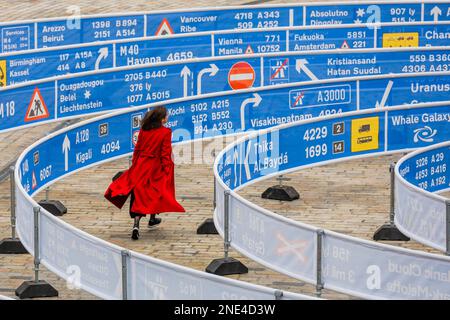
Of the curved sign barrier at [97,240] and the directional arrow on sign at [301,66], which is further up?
the directional arrow on sign at [301,66]

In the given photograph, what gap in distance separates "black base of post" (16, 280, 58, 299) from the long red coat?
218cm

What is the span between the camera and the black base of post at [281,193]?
1928 centimetres

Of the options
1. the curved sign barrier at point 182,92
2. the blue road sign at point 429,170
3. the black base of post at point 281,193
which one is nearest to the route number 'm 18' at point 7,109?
the curved sign barrier at point 182,92

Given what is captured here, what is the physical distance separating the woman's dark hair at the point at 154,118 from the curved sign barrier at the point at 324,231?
83 centimetres

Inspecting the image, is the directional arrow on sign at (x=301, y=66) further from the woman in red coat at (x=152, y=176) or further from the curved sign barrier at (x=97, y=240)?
the woman in red coat at (x=152, y=176)

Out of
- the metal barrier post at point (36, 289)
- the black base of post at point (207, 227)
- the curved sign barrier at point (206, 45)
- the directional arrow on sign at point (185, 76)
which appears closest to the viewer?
the metal barrier post at point (36, 289)

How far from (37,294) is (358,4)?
14.4 m

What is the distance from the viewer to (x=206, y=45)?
24.8 m

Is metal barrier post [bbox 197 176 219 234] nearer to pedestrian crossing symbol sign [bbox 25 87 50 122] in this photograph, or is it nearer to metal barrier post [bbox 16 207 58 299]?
metal barrier post [bbox 16 207 58 299]

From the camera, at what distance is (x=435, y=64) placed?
2316cm

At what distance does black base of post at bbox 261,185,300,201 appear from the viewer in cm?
1928

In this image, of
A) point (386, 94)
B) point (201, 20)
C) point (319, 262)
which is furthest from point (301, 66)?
point (319, 262)

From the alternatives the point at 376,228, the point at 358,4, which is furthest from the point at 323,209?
the point at 358,4

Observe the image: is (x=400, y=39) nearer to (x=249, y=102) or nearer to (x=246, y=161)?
(x=249, y=102)
